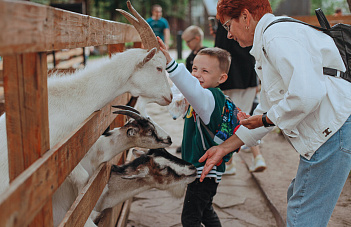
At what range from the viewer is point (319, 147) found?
187 centimetres

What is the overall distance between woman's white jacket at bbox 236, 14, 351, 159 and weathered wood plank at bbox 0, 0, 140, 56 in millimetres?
859

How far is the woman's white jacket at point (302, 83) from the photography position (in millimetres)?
1684

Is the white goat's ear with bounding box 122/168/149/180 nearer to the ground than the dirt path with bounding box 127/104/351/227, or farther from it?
farther from it

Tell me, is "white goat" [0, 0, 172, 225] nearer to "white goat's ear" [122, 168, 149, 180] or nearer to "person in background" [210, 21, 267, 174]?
"white goat's ear" [122, 168, 149, 180]

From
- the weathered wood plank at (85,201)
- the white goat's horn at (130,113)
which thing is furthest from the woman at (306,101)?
the white goat's horn at (130,113)

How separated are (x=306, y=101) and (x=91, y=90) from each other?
1384 mm

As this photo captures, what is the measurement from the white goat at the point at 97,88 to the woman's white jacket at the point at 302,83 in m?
1.08

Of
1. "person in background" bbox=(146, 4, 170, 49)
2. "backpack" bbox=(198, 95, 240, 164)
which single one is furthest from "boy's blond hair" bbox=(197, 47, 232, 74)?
"person in background" bbox=(146, 4, 170, 49)

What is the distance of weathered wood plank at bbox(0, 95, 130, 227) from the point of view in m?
1.15

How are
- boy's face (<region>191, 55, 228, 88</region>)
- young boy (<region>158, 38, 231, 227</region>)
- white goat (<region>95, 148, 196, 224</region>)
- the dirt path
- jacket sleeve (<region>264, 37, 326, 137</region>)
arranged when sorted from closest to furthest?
jacket sleeve (<region>264, 37, 326, 137</region>), young boy (<region>158, 38, 231, 227</region>), boy's face (<region>191, 55, 228, 88</region>), white goat (<region>95, 148, 196, 224</region>), the dirt path

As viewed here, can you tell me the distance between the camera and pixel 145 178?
3.02m

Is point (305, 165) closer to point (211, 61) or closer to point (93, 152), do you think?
point (211, 61)

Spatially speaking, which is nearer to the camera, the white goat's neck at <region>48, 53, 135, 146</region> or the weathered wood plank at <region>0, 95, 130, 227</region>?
the weathered wood plank at <region>0, 95, 130, 227</region>

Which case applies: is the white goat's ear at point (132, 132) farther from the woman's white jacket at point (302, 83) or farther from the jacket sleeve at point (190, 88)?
the woman's white jacket at point (302, 83)
